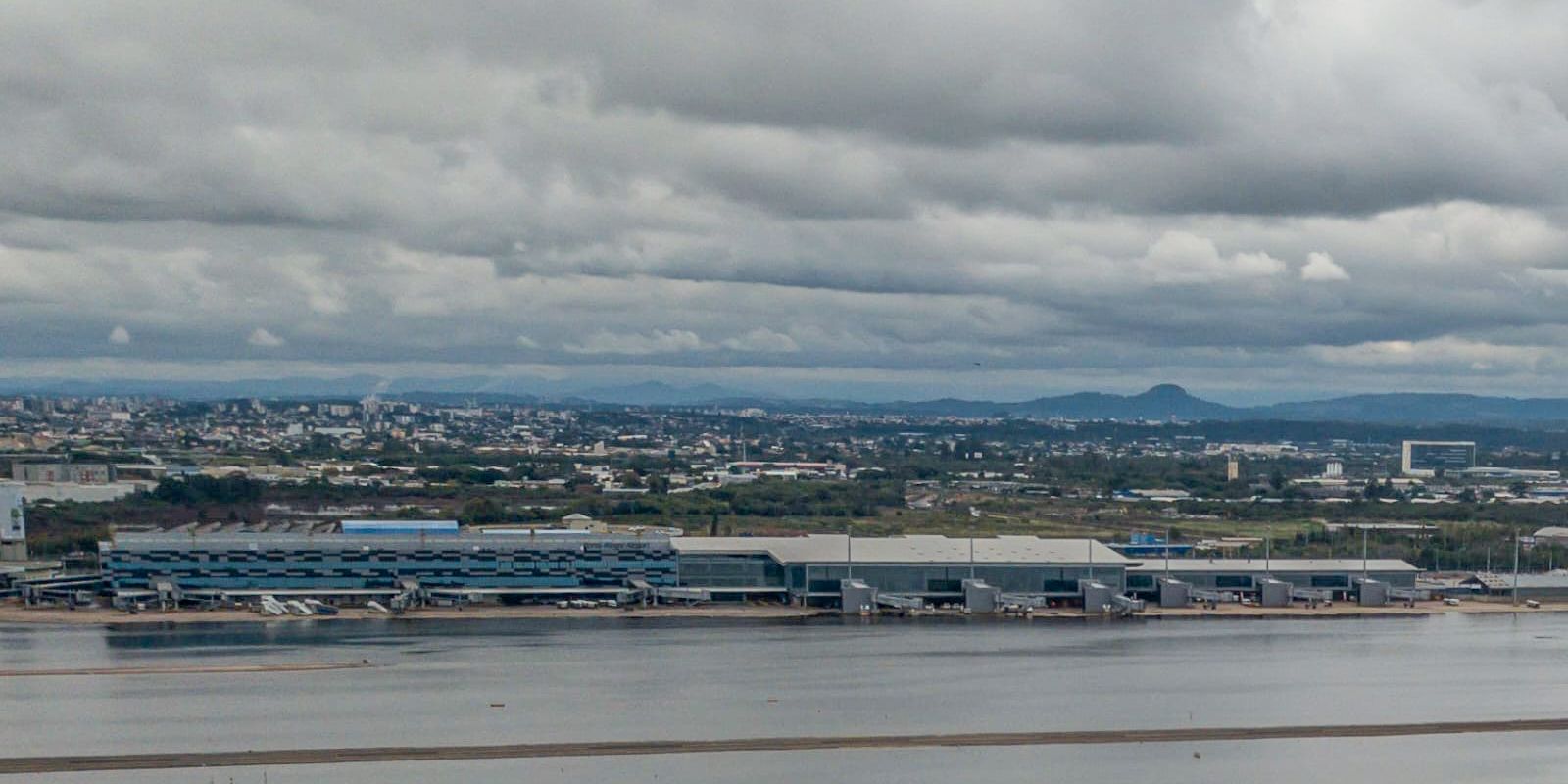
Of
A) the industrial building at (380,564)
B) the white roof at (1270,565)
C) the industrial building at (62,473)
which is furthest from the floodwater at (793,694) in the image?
the industrial building at (62,473)

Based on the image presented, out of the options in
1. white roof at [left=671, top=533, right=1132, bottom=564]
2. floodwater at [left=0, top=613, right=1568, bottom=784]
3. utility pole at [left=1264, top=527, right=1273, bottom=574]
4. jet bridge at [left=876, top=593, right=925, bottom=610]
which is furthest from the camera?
utility pole at [left=1264, top=527, right=1273, bottom=574]

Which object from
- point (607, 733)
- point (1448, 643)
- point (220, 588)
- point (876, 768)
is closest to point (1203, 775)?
point (876, 768)

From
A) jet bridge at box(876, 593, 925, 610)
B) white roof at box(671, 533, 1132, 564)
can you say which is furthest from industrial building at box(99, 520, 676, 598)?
jet bridge at box(876, 593, 925, 610)

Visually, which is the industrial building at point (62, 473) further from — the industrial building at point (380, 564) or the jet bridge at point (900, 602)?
the jet bridge at point (900, 602)

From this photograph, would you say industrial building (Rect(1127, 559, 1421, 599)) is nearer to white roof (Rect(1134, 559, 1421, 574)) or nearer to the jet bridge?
white roof (Rect(1134, 559, 1421, 574))

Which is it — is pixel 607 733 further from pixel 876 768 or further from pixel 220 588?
pixel 220 588
